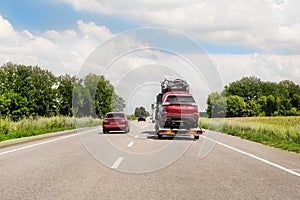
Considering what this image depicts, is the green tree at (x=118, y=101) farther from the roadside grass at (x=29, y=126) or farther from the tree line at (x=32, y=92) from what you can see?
the tree line at (x=32, y=92)

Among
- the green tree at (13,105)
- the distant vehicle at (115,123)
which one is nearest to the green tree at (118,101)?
the distant vehicle at (115,123)

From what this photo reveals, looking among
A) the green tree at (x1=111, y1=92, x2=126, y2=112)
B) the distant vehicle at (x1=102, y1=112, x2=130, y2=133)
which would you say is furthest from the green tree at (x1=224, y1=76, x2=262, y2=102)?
the distant vehicle at (x1=102, y1=112, x2=130, y2=133)

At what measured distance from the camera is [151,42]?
54.0ft

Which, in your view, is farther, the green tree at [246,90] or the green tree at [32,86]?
the green tree at [246,90]

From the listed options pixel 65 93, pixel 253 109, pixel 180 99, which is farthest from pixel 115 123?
pixel 253 109

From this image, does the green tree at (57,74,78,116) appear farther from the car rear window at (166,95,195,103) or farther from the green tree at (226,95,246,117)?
the car rear window at (166,95,195,103)

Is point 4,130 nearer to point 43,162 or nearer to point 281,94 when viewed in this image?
point 43,162

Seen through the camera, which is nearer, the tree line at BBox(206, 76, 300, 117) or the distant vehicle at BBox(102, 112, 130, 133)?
the distant vehicle at BBox(102, 112, 130, 133)

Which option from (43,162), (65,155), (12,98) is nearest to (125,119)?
(65,155)

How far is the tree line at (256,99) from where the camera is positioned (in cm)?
12662

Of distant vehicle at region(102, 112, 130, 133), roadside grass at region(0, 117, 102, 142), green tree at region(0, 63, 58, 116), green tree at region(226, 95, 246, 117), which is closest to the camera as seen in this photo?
roadside grass at region(0, 117, 102, 142)

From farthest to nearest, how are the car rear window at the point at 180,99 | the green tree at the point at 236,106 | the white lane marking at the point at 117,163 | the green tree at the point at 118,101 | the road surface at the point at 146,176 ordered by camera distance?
1. the green tree at the point at 236,106
2. the green tree at the point at 118,101
3. the car rear window at the point at 180,99
4. the white lane marking at the point at 117,163
5. the road surface at the point at 146,176

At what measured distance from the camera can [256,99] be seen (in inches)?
5423

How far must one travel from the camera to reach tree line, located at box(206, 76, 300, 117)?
126625 mm
